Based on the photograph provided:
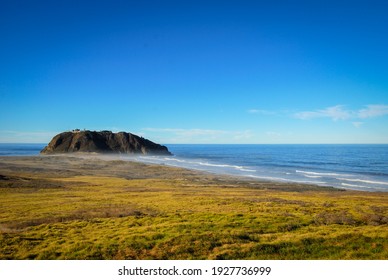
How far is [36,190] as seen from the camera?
52.1 m

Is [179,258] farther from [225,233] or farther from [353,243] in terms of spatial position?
[353,243]

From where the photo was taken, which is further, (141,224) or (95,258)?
(141,224)

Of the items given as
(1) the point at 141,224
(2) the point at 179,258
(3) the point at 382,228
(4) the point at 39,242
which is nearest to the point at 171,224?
(1) the point at 141,224

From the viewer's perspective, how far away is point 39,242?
70.2ft

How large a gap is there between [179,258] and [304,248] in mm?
8178

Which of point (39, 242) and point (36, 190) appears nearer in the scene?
point (39, 242)

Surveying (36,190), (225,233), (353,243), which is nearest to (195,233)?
(225,233)
